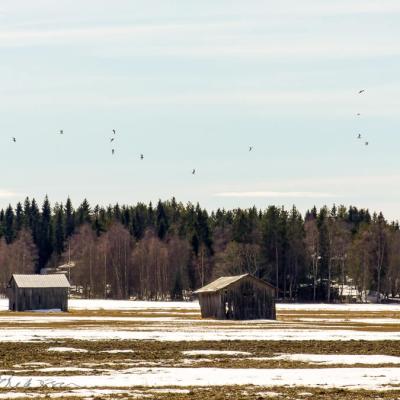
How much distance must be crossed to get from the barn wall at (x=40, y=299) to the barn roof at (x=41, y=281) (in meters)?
0.44

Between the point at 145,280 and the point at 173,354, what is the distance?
Result: 141404 millimetres

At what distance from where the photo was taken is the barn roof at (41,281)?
394 feet

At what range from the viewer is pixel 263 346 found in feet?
170

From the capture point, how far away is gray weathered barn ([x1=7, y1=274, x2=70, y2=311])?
389 feet

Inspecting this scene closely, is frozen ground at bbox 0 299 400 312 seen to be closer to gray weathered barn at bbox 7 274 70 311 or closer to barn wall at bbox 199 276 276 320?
gray weathered barn at bbox 7 274 70 311

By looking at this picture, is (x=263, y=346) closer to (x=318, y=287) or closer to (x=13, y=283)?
(x=13, y=283)

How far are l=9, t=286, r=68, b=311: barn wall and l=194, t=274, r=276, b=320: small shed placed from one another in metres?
28.9

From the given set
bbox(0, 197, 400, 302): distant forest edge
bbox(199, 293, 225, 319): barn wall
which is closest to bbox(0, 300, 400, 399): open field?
bbox(199, 293, 225, 319): barn wall

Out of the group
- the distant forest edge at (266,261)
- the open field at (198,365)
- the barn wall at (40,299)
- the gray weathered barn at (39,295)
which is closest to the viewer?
the open field at (198,365)

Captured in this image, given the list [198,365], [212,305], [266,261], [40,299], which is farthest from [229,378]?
[266,261]

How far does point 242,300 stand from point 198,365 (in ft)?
171

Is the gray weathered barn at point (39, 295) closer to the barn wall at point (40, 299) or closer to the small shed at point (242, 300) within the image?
the barn wall at point (40, 299)

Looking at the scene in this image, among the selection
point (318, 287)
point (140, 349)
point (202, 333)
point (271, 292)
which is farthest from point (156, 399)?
point (318, 287)

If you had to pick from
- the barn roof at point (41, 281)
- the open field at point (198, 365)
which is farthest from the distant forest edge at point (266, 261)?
the open field at point (198, 365)
